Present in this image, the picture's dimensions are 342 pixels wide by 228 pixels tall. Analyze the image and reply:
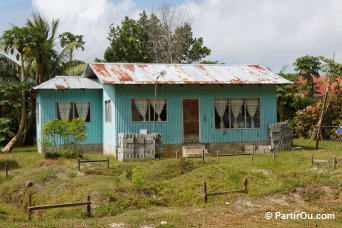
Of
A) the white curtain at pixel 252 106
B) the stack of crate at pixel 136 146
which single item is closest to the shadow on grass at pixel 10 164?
the stack of crate at pixel 136 146

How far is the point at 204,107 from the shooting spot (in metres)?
20.9

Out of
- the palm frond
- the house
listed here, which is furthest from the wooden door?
the palm frond

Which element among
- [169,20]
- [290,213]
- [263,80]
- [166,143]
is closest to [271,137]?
[263,80]

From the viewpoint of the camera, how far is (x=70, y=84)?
2192cm

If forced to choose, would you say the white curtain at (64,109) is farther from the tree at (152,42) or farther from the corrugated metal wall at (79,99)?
the tree at (152,42)

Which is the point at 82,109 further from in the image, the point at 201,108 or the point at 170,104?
the point at 201,108

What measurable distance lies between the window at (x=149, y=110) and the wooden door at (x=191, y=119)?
0.97 meters

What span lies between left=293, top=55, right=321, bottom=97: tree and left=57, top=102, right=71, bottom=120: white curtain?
1544cm

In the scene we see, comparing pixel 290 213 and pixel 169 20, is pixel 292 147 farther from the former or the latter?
pixel 169 20

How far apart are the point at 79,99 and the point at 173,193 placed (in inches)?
414

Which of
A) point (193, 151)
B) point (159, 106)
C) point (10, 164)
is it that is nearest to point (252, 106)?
point (193, 151)

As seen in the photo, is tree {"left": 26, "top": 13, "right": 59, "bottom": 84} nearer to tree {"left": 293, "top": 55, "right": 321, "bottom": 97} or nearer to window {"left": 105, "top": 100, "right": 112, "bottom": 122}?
window {"left": 105, "top": 100, "right": 112, "bottom": 122}

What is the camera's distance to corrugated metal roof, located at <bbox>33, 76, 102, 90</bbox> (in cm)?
2134

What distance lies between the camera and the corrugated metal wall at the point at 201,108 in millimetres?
19938
